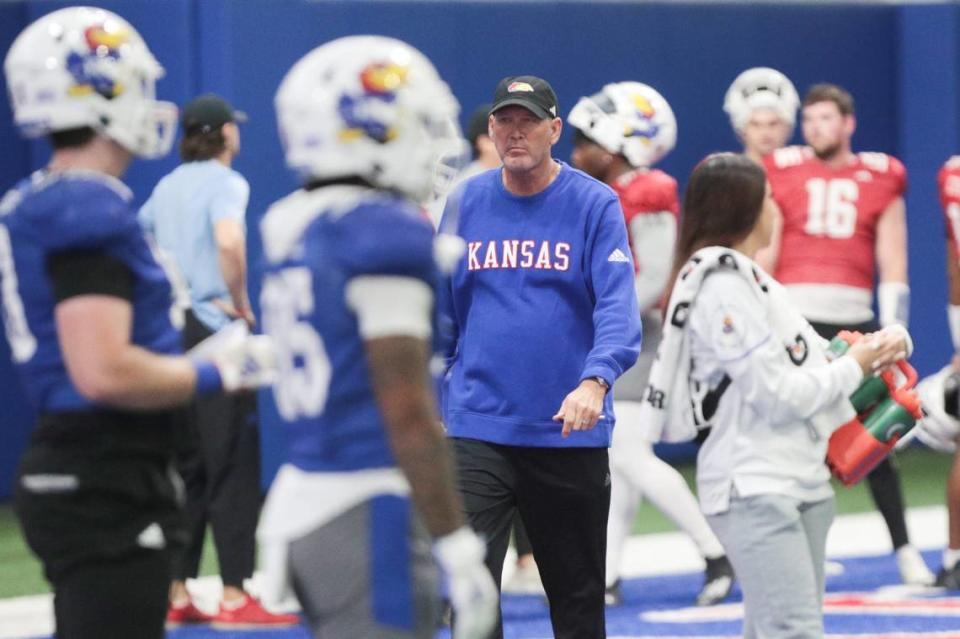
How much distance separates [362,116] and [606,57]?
28.7 feet

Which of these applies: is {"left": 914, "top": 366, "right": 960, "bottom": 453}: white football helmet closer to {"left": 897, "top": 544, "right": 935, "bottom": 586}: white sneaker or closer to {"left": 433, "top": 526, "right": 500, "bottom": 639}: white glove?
{"left": 897, "top": 544, "right": 935, "bottom": 586}: white sneaker

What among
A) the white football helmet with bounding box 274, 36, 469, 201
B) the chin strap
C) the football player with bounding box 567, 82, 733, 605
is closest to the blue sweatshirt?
the white football helmet with bounding box 274, 36, 469, 201

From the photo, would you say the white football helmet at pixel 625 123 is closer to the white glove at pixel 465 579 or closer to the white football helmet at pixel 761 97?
the white football helmet at pixel 761 97

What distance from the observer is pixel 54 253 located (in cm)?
378

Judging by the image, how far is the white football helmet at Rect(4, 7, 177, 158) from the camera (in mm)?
3996

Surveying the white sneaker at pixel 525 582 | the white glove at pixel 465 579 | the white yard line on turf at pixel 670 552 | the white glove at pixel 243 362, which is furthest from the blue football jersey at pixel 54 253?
the white sneaker at pixel 525 582

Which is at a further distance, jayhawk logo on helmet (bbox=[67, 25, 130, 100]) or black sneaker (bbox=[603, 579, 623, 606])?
black sneaker (bbox=[603, 579, 623, 606])

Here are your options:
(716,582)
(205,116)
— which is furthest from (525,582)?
(205,116)

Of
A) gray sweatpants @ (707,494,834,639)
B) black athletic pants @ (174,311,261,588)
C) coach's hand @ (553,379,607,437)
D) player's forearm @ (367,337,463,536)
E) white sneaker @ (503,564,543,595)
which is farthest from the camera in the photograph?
white sneaker @ (503,564,543,595)

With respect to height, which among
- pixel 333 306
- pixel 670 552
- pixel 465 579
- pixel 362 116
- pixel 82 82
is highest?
pixel 82 82

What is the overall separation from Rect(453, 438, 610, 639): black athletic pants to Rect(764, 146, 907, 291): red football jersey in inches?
131

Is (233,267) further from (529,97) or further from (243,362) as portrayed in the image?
(243,362)

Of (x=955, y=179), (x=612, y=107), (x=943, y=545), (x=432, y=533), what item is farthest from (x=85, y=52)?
(x=943, y=545)

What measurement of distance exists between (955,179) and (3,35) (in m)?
6.16
